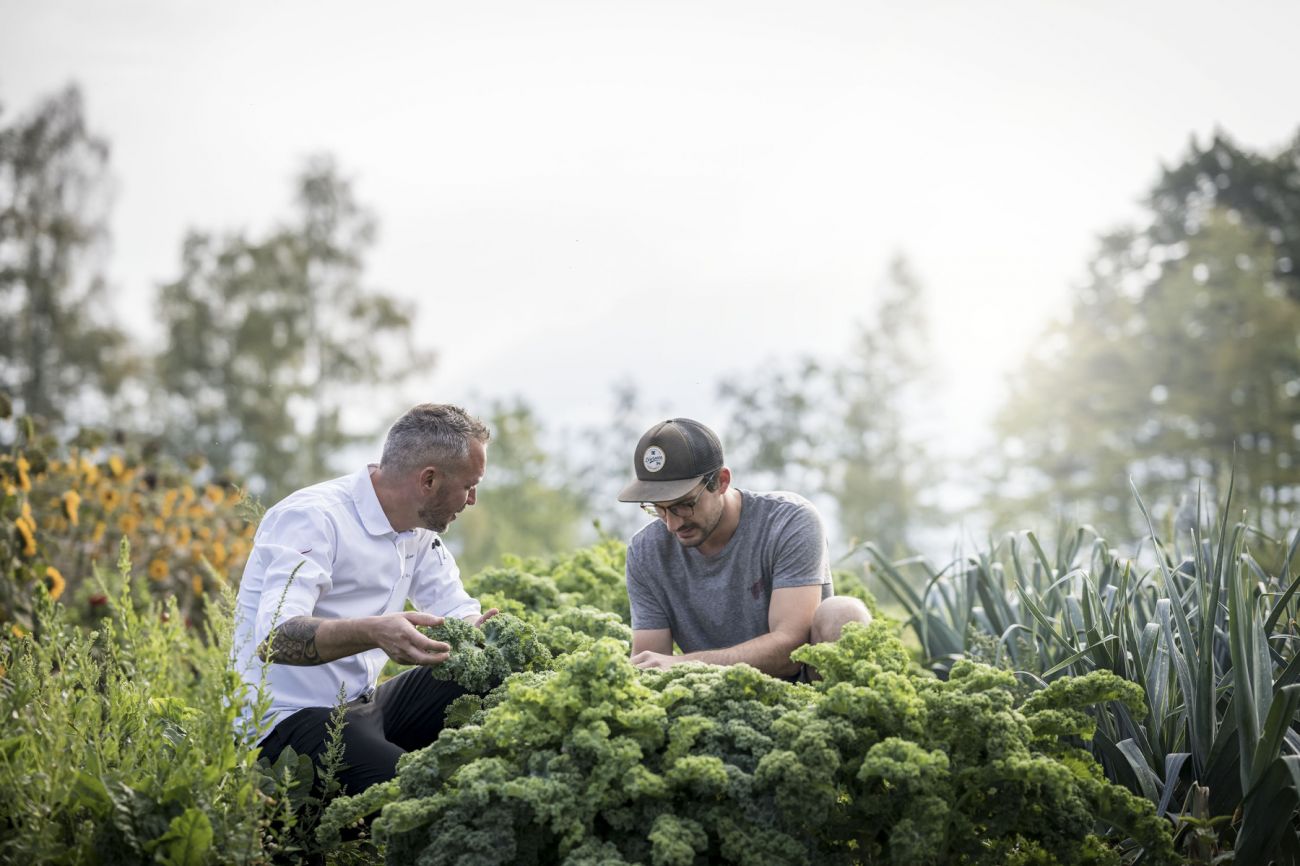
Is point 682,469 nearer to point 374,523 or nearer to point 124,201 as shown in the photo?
point 374,523

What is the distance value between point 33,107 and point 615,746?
73.3 feet

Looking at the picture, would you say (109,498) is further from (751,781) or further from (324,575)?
(751,781)

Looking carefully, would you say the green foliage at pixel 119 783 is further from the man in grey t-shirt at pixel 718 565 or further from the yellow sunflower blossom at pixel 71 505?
the yellow sunflower blossom at pixel 71 505

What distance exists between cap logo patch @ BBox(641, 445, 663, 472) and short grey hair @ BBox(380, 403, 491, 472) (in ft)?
2.06

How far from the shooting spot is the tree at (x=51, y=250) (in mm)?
20000

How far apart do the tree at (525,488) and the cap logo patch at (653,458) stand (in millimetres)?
12213

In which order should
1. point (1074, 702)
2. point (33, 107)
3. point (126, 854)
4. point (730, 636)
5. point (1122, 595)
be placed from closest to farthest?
point (126, 854) → point (1074, 702) → point (1122, 595) → point (730, 636) → point (33, 107)

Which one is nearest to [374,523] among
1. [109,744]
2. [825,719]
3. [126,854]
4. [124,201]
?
[109,744]

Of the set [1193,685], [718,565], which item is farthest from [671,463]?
[1193,685]

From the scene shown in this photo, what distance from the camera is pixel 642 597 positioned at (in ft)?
13.0

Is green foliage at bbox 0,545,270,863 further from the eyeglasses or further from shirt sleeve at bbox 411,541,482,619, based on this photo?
the eyeglasses

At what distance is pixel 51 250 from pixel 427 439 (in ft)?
68.2

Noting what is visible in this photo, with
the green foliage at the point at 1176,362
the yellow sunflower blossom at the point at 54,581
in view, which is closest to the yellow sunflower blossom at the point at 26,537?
the yellow sunflower blossom at the point at 54,581

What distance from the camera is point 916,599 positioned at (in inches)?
184
